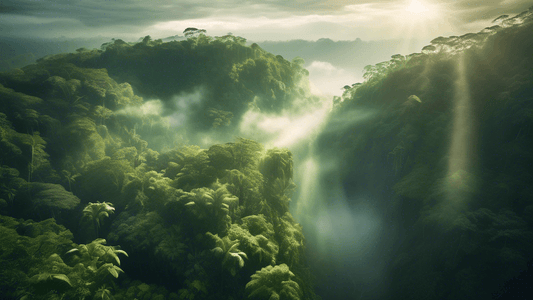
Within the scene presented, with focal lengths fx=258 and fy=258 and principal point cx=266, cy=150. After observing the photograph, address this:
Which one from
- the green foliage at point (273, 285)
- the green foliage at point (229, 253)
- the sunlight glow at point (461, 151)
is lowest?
the green foliage at point (273, 285)

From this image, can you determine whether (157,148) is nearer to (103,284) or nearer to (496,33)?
(103,284)

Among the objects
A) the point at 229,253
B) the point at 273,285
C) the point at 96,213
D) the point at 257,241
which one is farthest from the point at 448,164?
the point at 96,213

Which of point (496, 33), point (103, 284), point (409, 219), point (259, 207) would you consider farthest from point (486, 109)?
point (103, 284)

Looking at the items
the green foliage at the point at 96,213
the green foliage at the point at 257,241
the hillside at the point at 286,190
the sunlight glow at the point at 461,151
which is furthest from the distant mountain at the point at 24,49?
the sunlight glow at the point at 461,151

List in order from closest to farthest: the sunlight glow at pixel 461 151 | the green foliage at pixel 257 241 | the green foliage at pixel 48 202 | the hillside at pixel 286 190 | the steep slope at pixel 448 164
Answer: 1. the hillside at pixel 286 190
2. the green foliage at pixel 257 241
3. the green foliage at pixel 48 202
4. the steep slope at pixel 448 164
5. the sunlight glow at pixel 461 151

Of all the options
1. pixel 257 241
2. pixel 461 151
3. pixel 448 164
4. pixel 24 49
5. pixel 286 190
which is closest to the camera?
pixel 257 241

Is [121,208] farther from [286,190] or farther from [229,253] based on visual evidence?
[286,190]

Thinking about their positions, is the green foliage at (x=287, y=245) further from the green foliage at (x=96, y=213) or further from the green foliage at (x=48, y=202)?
the green foliage at (x=48, y=202)

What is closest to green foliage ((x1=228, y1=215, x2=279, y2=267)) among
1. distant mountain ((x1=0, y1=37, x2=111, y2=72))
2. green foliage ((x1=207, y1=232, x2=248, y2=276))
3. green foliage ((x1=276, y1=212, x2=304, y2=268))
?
green foliage ((x1=207, y1=232, x2=248, y2=276))

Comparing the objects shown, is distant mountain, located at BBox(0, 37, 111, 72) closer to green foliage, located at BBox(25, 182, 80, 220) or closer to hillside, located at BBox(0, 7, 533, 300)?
hillside, located at BBox(0, 7, 533, 300)
